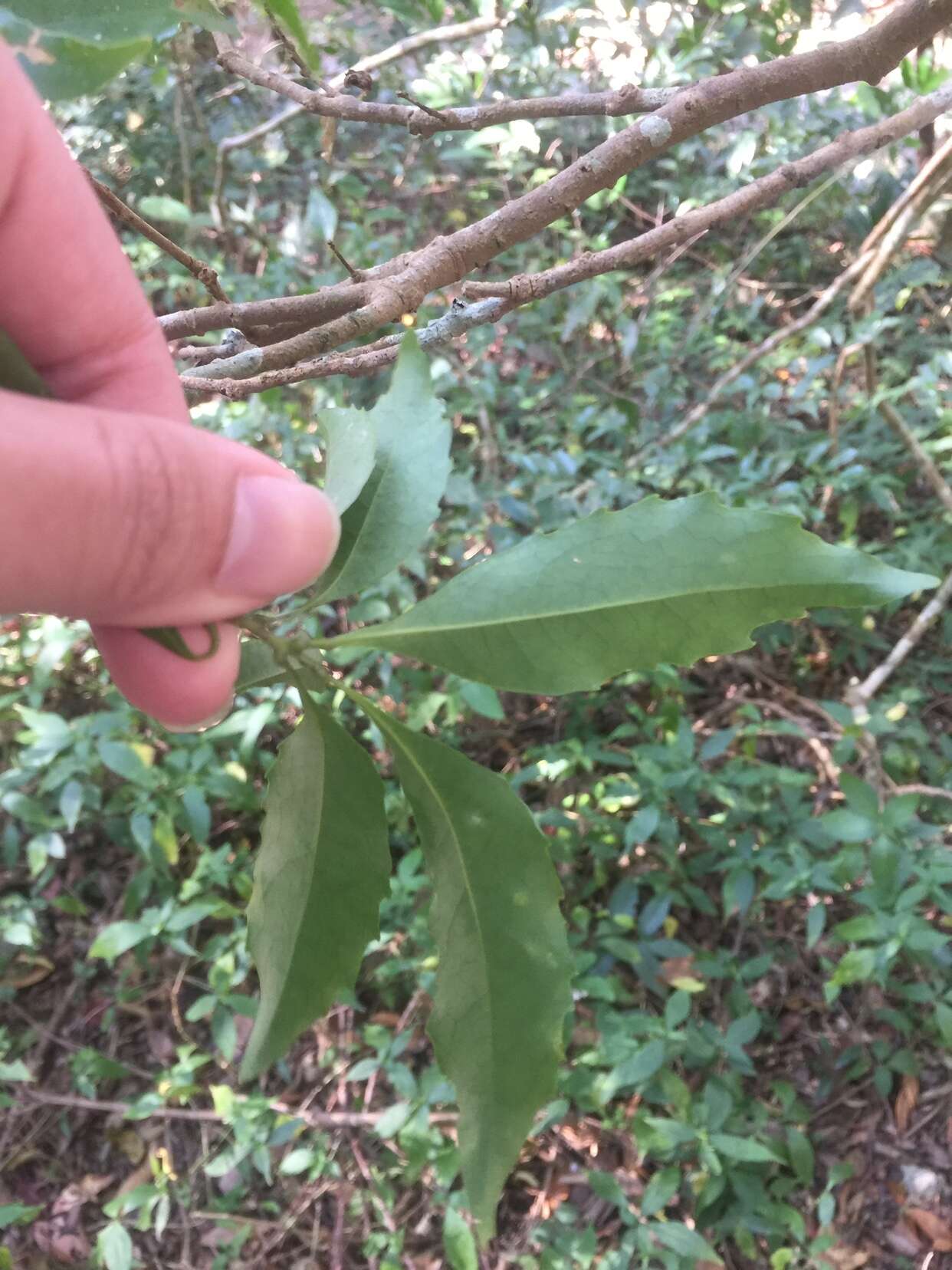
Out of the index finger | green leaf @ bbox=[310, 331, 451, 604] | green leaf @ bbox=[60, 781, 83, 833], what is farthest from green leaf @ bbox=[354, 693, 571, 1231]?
green leaf @ bbox=[60, 781, 83, 833]

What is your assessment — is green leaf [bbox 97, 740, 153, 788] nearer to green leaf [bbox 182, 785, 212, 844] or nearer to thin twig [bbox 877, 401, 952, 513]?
green leaf [bbox 182, 785, 212, 844]

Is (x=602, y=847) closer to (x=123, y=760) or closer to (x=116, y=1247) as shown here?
(x=123, y=760)

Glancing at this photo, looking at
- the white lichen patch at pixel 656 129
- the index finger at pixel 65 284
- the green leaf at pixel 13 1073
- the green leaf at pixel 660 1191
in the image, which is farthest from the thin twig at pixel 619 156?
the green leaf at pixel 13 1073

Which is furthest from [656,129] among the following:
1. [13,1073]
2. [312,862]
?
[13,1073]

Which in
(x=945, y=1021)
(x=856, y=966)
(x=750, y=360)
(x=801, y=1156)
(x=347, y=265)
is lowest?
(x=801, y=1156)

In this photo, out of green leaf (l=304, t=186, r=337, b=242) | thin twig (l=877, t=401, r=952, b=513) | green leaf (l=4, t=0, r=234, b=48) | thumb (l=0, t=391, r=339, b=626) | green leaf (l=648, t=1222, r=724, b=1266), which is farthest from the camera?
green leaf (l=304, t=186, r=337, b=242)

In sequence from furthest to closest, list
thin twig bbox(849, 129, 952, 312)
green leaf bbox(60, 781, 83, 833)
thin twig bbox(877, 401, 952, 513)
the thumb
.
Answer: thin twig bbox(877, 401, 952, 513), thin twig bbox(849, 129, 952, 312), green leaf bbox(60, 781, 83, 833), the thumb

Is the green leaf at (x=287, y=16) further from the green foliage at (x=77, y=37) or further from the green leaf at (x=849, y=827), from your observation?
the green leaf at (x=849, y=827)
